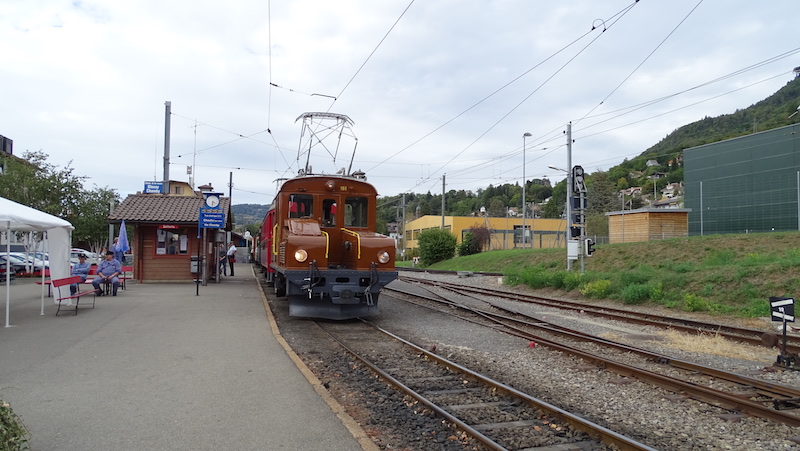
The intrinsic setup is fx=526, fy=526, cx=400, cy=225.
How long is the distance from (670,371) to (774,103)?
94906 mm

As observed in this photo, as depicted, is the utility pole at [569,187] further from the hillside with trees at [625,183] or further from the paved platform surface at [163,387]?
the hillside with trees at [625,183]

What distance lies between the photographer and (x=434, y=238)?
1658 inches

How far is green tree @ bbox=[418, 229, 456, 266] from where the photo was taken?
42.1 m

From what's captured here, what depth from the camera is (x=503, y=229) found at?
220 ft

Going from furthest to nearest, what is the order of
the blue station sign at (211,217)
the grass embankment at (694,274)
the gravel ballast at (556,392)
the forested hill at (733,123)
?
the forested hill at (733,123) < the blue station sign at (211,217) < the grass embankment at (694,274) < the gravel ballast at (556,392)

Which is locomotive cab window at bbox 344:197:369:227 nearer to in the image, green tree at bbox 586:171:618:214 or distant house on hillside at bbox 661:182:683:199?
green tree at bbox 586:171:618:214

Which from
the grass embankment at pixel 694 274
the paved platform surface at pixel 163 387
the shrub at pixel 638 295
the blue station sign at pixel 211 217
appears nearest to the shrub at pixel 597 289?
the grass embankment at pixel 694 274

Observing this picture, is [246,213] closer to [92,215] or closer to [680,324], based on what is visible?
[92,215]

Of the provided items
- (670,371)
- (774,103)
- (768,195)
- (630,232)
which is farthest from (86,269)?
(774,103)


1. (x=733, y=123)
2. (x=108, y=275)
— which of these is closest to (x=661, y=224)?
(x=108, y=275)

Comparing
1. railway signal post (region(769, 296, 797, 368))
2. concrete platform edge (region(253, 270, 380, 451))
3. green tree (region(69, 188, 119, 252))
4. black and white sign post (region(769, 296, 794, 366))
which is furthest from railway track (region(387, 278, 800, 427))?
green tree (region(69, 188, 119, 252))

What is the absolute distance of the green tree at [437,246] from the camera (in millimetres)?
42125

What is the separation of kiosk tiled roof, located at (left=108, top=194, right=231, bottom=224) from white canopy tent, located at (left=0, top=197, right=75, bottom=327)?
18.8 ft

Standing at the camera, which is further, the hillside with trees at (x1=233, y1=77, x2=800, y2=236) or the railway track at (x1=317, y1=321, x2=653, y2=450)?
the hillside with trees at (x1=233, y1=77, x2=800, y2=236)
